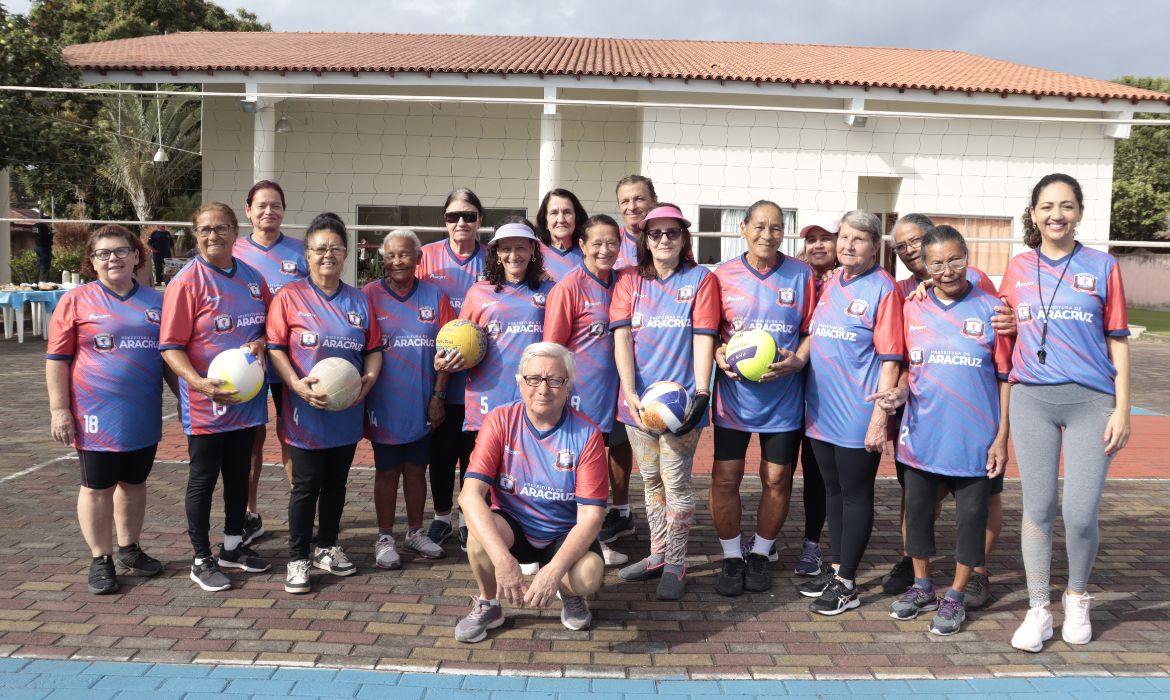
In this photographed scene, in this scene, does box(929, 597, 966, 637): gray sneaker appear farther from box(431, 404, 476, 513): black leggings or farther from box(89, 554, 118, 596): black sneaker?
box(89, 554, 118, 596): black sneaker

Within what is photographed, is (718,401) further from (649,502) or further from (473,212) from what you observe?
(473,212)

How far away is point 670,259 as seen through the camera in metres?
4.54

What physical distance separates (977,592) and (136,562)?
4.43m

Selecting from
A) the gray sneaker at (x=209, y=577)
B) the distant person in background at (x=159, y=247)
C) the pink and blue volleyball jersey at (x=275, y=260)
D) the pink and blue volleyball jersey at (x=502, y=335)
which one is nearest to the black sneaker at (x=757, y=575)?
the pink and blue volleyball jersey at (x=502, y=335)

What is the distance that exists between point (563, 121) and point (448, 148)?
2.33 metres

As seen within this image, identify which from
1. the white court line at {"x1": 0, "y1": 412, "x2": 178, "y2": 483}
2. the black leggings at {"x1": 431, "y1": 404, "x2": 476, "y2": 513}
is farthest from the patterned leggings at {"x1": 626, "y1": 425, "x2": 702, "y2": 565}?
the white court line at {"x1": 0, "y1": 412, "x2": 178, "y2": 483}

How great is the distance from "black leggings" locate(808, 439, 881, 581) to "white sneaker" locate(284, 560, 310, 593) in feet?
8.93

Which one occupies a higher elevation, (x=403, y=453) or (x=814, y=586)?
(x=403, y=453)

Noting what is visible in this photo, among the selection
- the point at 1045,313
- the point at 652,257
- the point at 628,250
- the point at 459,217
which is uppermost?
the point at 459,217

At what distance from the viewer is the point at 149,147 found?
29500 millimetres

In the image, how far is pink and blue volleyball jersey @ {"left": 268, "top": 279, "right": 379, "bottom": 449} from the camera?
455 centimetres

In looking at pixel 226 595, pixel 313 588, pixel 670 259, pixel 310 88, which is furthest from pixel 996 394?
pixel 310 88

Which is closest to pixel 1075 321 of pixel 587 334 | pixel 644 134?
pixel 587 334

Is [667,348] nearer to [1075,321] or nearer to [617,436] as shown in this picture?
[617,436]
